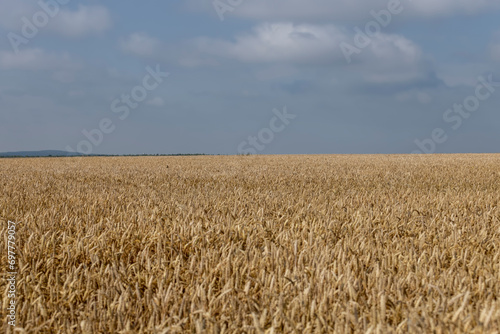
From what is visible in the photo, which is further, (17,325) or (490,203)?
(490,203)

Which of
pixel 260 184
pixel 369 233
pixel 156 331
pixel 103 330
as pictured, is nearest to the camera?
pixel 156 331

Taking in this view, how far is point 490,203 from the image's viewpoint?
584 cm

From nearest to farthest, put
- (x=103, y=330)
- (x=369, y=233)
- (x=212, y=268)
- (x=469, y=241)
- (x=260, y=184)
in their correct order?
1. (x=103, y=330)
2. (x=212, y=268)
3. (x=469, y=241)
4. (x=369, y=233)
5. (x=260, y=184)

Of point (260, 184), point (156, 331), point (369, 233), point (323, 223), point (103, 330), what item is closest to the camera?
point (156, 331)

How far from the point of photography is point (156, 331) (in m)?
1.97

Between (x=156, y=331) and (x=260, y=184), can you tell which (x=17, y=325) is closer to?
(x=156, y=331)

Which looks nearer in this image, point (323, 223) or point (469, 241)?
point (469, 241)

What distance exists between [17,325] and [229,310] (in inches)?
41.6

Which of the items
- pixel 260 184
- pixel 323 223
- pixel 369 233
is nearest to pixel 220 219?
pixel 323 223

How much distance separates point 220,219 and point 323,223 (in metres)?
1.01

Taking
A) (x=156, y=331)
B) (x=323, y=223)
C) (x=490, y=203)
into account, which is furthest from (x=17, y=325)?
(x=490, y=203)

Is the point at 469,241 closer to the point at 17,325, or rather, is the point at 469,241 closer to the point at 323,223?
the point at 323,223

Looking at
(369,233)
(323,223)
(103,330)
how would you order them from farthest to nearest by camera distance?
(323,223), (369,233), (103,330)

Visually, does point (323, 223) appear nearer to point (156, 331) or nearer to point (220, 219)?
point (220, 219)
